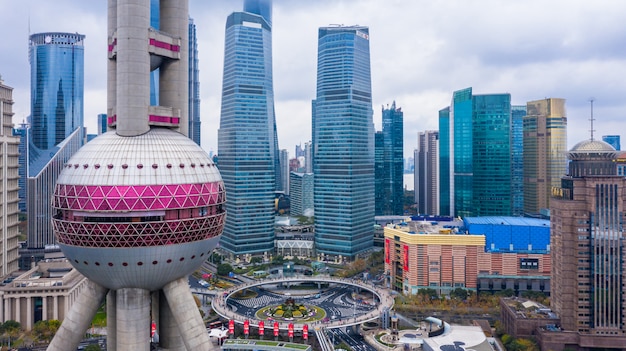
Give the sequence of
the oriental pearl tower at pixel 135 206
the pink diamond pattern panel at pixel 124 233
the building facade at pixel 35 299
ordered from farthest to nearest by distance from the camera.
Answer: the building facade at pixel 35 299 → the oriental pearl tower at pixel 135 206 → the pink diamond pattern panel at pixel 124 233

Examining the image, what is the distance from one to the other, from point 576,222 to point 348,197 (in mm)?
73463

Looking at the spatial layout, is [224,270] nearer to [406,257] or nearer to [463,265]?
[406,257]

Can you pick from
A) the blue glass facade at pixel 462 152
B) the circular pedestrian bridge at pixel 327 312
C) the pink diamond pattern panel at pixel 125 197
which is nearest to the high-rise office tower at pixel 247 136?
the circular pedestrian bridge at pixel 327 312

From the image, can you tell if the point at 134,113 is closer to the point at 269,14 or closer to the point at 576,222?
the point at 576,222

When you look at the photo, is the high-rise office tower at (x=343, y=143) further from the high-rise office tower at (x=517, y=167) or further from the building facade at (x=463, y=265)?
the high-rise office tower at (x=517, y=167)

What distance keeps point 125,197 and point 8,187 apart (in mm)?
79548

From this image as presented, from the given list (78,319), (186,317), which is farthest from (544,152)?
(78,319)

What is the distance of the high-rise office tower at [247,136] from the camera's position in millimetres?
141750

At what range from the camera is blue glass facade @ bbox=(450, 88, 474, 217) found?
17875cm

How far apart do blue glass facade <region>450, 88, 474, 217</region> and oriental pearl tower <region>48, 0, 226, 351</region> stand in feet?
519

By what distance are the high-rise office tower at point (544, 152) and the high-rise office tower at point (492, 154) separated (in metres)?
13.9

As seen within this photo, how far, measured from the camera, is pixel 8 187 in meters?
93.3

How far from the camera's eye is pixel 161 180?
32562mm

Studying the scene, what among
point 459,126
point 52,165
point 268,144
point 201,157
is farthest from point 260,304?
point 459,126
